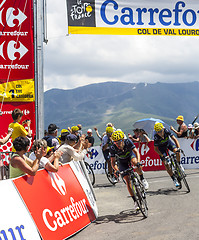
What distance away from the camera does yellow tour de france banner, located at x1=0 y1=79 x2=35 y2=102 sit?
970 centimetres

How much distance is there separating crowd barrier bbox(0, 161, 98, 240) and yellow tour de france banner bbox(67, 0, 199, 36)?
5463 millimetres

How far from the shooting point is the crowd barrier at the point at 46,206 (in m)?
5.09

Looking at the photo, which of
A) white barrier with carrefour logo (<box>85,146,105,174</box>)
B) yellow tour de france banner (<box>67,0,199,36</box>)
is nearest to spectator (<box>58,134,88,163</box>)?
yellow tour de france banner (<box>67,0,199,36</box>)

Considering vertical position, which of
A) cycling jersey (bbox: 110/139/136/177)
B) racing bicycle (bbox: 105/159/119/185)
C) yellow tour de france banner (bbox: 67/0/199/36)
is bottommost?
racing bicycle (bbox: 105/159/119/185)

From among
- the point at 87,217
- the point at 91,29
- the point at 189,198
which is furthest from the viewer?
the point at 91,29

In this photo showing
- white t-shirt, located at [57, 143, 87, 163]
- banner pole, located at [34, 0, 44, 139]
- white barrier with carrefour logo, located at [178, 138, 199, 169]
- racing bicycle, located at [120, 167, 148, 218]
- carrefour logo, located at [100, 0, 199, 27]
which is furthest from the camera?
white barrier with carrefour logo, located at [178, 138, 199, 169]

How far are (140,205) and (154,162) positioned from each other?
9.28 metres

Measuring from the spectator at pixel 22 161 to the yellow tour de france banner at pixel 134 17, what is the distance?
613cm

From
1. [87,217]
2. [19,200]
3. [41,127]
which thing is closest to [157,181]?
[41,127]

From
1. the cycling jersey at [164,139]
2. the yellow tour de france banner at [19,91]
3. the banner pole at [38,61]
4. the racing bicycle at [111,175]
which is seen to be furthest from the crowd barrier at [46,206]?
Answer: the racing bicycle at [111,175]

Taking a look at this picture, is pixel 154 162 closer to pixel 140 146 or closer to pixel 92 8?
pixel 140 146

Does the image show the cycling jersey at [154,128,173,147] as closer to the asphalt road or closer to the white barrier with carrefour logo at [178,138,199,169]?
the asphalt road

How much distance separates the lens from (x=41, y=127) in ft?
31.2

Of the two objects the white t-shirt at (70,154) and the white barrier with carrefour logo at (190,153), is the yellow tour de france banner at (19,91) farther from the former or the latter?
the white barrier with carrefour logo at (190,153)
